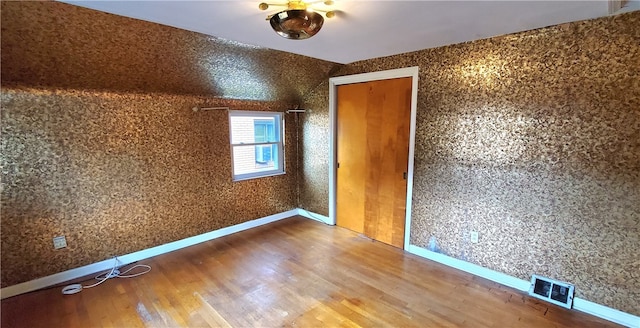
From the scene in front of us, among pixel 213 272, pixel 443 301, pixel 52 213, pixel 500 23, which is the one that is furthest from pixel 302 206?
pixel 500 23

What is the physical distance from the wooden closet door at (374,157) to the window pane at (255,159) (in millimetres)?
1053

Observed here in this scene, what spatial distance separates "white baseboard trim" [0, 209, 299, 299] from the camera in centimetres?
250

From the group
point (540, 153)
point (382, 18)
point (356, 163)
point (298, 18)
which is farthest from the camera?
point (356, 163)

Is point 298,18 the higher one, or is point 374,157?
point 298,18

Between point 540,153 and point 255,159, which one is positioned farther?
point 255,159

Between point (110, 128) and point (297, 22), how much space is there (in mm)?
2284

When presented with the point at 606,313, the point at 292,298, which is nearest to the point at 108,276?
the point at 292,298

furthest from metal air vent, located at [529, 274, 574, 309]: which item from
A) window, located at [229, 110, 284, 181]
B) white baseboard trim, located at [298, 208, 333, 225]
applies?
window, located at [229, 110, 284, 181]

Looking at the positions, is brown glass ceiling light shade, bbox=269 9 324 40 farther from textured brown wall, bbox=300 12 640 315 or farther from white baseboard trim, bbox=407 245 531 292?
white baseboard trim, bbox=407 245 531 292

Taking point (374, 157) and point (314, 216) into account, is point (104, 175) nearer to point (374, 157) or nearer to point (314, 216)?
point (314, 216)

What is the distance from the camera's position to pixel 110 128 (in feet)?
9.29

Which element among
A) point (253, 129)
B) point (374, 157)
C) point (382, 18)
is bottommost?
point (374, 157)

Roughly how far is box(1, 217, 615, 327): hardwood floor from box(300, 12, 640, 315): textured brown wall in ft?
1.26

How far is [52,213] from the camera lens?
260cm
